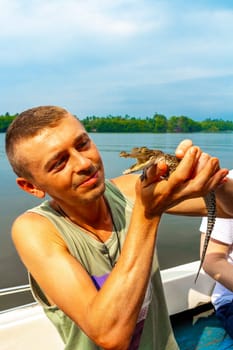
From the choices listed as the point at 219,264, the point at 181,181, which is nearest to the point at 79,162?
the point at 181,181

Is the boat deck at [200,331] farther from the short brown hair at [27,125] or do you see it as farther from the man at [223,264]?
the short brown hair at [27,125]

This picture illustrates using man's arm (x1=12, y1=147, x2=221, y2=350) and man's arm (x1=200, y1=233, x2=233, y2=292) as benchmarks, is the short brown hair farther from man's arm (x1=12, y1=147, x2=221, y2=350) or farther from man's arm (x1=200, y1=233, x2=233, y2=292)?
man's arm (x1=200, y1=233, x2=233, y2=292)

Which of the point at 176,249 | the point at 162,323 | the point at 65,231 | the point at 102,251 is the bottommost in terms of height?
the point at 176,249

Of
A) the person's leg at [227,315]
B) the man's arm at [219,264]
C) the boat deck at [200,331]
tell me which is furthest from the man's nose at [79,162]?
the boat deck at [200,331]

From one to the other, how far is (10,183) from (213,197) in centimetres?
1822

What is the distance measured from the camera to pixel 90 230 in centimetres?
178

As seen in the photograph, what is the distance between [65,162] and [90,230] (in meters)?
0.36

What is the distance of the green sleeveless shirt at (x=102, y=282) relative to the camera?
1.65 metres

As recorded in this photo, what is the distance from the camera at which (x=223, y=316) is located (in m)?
2.73

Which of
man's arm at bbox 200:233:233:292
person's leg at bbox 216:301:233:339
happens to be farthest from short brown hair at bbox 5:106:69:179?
person's leg at bbox 216:301:233:339

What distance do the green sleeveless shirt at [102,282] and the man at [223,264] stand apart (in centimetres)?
78

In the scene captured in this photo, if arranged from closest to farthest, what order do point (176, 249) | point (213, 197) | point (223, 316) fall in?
1. point (213, 197)
2. point (223, 316)
3. point (176, 249)

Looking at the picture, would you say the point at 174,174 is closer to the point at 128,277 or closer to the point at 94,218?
the point at 128,277

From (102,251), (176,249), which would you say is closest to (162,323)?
(102,251)
